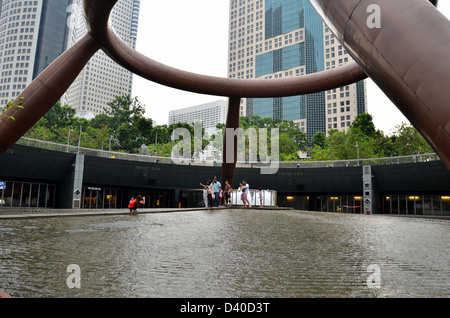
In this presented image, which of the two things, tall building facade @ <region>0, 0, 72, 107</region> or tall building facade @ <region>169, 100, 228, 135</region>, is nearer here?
tall building facade @ <region>0, 0, 72, 107</region>

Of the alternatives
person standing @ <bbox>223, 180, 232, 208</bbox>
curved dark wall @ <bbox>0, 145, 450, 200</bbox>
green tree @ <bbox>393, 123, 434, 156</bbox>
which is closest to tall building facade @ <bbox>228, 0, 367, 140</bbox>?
green tree @ <bbox>393, 123, 434, 156</bbox>

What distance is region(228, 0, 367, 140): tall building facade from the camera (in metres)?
108

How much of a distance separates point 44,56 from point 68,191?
11390 centimetres

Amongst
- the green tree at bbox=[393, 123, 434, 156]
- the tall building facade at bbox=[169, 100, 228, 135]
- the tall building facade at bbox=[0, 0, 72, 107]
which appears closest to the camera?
the green tree at bbox=[393, 123, 434, 156]

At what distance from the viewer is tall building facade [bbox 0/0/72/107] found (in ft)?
375

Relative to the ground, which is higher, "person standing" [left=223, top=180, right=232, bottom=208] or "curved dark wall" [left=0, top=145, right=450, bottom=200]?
"curved dark wall" [left=0, top=145, right=450, bottom=200]

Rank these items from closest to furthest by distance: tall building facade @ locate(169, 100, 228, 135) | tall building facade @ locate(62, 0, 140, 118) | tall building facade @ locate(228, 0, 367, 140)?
tall building facade @ locate(228, 0, 367, 140) < tall building facade @ locate(62, 0, 140, 118) < tall building facade @ locate(169, 100, 228, 135)

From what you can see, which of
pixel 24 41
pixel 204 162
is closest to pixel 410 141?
pixel 204 162

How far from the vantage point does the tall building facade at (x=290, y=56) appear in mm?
108312

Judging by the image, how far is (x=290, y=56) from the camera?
124438mm

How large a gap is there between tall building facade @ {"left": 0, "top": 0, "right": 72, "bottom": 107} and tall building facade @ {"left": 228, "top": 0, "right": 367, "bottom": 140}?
7605cm

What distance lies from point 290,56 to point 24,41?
104 m

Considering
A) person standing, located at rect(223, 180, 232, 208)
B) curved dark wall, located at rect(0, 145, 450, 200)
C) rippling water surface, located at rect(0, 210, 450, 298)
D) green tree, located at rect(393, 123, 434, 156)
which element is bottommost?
rippling water surface, located at rect(0, 210, 450, 298)

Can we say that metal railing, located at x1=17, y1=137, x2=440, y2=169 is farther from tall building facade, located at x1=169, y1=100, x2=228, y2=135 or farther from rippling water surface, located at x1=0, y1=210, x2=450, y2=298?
tall building facade, located at x1=169, y1=100, x2=228, y2=135
